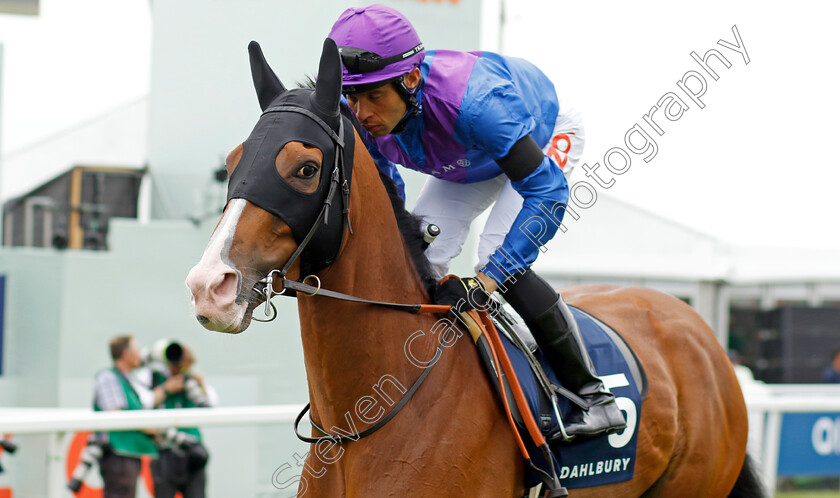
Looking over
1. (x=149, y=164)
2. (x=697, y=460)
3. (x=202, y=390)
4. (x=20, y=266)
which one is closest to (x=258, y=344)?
(x=202, y=390)

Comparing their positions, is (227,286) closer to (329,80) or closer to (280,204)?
(280,204)

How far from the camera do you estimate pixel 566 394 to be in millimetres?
2832

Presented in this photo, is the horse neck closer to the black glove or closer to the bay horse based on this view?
the bay horse

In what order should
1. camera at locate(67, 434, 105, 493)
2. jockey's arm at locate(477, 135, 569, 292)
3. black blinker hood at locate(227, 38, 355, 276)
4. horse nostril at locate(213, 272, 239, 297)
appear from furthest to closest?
camera at locate(67, 434, 105, 493)
jockey's arm at locate(477, 135, 569, 292)
black blinker hood at locate(227, 38, 355, 276)
horse nostril at locate(213, 272, 239, 297)

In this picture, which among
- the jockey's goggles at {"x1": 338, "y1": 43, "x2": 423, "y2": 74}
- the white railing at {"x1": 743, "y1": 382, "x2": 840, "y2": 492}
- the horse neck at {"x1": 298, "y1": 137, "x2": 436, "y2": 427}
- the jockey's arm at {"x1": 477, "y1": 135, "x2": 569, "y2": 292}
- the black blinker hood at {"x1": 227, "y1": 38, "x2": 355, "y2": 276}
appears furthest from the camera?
the white railing at {"x1": 743, "y1": 382, "x2": 840, "y2": 492}

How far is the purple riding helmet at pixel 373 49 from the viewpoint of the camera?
247 cm

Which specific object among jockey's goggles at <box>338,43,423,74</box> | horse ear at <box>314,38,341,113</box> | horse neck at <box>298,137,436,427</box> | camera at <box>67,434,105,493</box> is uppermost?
jockey's goggles at <box>338,43,423,74</box>

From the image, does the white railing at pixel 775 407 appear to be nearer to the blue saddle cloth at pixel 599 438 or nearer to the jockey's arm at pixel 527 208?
the blue saddle cloth at pixel 599 438

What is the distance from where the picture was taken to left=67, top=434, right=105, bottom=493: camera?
13.2ft

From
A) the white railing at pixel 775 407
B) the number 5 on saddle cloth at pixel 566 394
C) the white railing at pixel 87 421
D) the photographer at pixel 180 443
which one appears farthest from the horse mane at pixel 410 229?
the white railing at pixel 775 407

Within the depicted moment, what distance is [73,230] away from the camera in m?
8.15

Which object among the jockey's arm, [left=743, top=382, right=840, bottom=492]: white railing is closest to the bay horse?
the jockey's arm

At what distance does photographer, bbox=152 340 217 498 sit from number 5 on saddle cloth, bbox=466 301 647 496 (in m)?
2.29

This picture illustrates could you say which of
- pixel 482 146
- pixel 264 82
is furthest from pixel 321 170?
pixel 482 146
